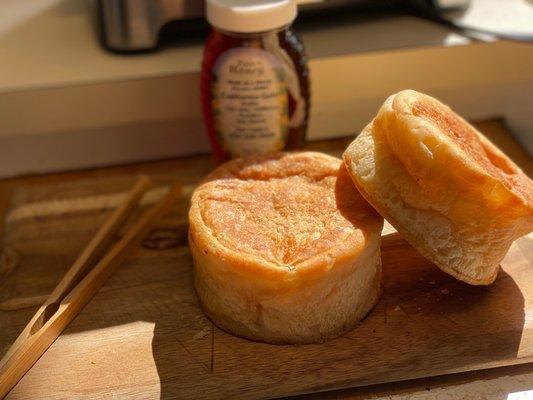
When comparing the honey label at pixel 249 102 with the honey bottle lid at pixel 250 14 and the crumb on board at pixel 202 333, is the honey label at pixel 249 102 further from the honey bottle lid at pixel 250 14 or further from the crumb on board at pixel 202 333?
the crumb on board at pixel 202 333

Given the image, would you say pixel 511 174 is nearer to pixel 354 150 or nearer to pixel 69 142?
pixel 354 150

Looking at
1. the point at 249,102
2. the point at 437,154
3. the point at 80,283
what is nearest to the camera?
the point at 437,154

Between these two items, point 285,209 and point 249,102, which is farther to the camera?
point 249,102

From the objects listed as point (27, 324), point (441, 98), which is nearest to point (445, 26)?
point (441, 98)

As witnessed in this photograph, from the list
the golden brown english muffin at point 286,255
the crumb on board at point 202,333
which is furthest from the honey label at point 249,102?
the crumb on board at point 202,333

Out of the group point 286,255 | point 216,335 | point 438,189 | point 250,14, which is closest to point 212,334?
point 216,335

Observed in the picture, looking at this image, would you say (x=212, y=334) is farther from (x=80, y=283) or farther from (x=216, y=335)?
(x=80, y=283)

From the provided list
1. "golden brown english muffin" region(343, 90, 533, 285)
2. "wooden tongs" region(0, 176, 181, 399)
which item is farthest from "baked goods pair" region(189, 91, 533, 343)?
"wooden tongs" region(0, 176, 181, 399)
